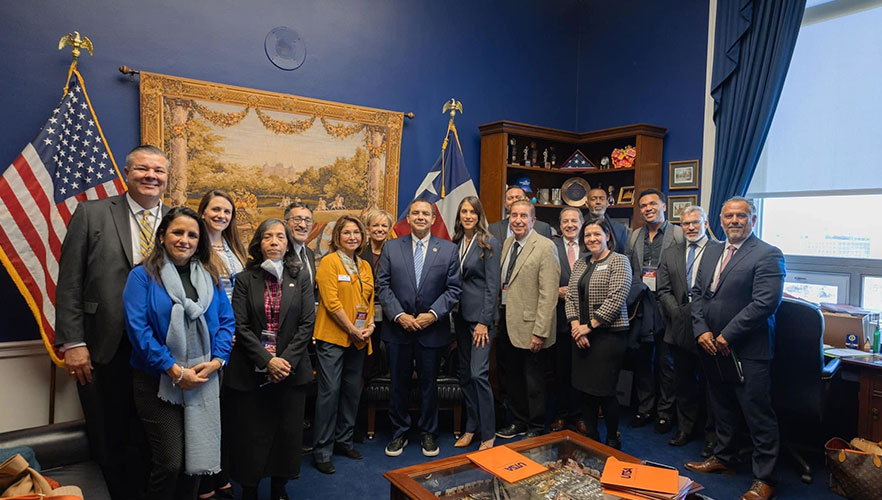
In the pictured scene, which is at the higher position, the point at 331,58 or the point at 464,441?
the point at 331,58

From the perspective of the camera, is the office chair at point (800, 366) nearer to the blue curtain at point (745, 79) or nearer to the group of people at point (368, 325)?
the group of people at point (368, 325)

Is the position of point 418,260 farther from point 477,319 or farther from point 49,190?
point 49,190

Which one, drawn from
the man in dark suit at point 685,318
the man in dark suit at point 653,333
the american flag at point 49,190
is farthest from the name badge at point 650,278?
the american flag at point 49,190

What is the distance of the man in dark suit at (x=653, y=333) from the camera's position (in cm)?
400

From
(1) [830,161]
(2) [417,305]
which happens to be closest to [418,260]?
(2) [417,305]

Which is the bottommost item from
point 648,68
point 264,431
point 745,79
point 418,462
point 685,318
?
point 418,462

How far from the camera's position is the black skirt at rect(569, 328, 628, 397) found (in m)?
3.29

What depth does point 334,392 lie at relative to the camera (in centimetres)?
322

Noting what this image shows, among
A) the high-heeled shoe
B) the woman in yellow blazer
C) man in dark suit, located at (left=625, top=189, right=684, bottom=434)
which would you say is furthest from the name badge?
the woman in yellow blazer

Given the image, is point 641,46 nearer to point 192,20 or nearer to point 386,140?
point 386,140

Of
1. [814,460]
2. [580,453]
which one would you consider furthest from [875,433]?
[580,453]

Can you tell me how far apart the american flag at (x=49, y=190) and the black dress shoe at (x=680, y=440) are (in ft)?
12.4

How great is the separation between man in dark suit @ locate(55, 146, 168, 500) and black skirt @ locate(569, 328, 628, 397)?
7.91 ft

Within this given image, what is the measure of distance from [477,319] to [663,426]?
1678 mm
